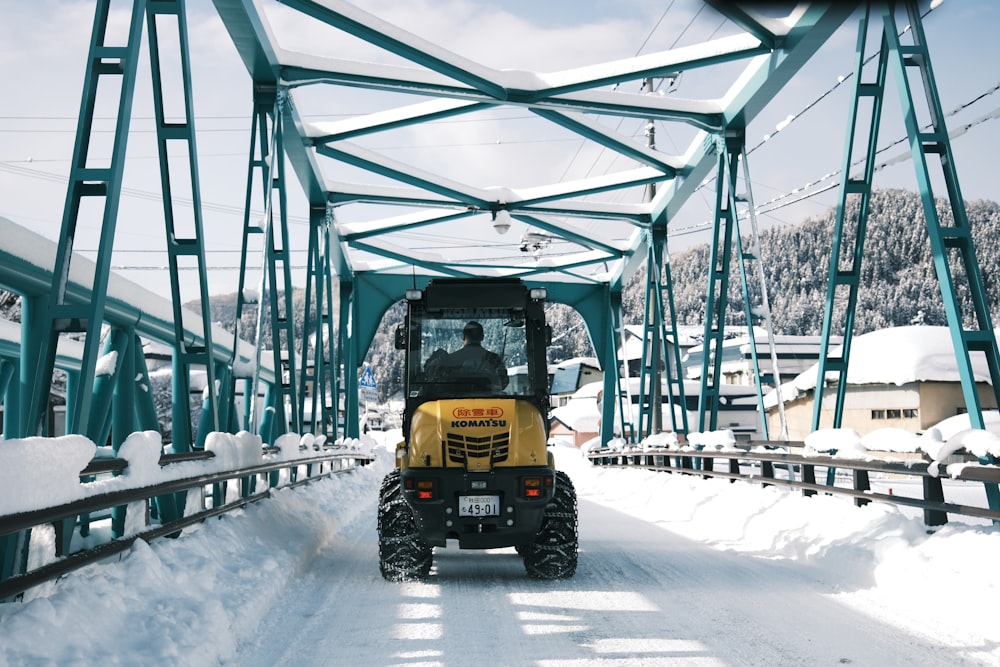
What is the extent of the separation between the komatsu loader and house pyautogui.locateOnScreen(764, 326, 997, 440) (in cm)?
2980

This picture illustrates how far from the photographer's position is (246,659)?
500 centimetres

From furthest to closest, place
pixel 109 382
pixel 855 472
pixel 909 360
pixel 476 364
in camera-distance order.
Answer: pixel 909 360 → pixel 855 472 → pixel 109 382 → pixel 476 364

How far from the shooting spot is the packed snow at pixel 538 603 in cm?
477

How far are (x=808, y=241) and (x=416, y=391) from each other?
156 m

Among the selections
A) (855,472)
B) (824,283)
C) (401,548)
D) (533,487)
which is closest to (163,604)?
(401,548)

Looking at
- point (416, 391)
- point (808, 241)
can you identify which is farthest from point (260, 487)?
point (808, 241)

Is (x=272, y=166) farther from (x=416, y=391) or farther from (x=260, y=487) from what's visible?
(x=416, y=391)

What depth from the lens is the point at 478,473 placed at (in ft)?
25.5

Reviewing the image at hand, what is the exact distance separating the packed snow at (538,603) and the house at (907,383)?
2928 cm

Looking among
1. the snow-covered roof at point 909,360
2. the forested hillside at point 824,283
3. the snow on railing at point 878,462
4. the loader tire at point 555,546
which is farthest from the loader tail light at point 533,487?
the forested hillside at point 824,283

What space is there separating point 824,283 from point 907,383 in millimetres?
110825

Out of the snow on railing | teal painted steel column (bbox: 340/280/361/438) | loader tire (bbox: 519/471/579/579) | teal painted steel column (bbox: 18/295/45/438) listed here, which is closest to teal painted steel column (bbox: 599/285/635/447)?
teal painted steel column (bbox: 340/280/361/438)

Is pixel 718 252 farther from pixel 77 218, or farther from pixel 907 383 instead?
pixel 907 383

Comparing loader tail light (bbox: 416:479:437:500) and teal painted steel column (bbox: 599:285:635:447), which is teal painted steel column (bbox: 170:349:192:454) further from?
teal painted steel column (bbox: 599:285:635:447)
